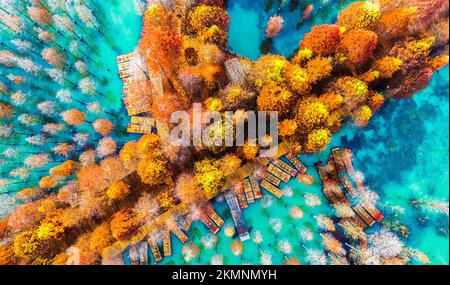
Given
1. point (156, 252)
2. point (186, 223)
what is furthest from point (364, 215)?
point (156, 252)

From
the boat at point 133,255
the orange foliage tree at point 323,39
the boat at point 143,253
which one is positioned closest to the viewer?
the orange foliage tree at point 323,39

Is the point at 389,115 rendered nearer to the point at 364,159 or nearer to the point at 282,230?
the point at 364,159

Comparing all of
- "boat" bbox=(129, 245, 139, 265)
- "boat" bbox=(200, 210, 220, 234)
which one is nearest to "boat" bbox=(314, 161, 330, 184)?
"boat" bbox=(200, 210, 220, 234)

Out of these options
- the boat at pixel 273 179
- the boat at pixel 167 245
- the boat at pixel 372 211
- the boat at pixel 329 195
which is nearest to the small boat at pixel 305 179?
the boat at pixel 329 195

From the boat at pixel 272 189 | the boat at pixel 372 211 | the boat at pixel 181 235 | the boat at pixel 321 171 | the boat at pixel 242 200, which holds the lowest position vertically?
the boat at pixel 181 235

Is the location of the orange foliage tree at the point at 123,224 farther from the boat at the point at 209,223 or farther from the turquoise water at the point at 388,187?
the boat at the point at 209,223

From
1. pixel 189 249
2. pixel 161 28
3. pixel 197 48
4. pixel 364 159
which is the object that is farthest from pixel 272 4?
pixel 189 249

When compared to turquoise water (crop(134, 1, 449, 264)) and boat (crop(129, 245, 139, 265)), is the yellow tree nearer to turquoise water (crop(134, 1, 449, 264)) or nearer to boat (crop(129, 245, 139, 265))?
turquoise water (crop(134, 1, 449, 264))
